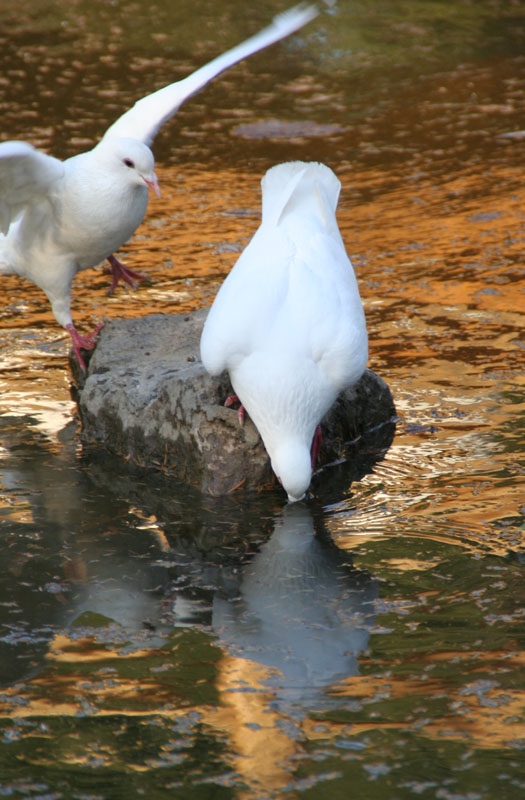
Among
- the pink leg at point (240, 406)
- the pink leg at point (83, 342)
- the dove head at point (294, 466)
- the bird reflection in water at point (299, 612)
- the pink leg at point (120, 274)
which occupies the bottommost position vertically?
the bird reflection in water at point (299, 612)

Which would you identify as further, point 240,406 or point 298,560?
point 240,406

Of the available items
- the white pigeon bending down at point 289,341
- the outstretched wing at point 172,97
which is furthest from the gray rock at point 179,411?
the outstretched wing at point 172,97

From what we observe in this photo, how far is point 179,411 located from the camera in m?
5.25

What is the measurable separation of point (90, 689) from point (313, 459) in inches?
72.4

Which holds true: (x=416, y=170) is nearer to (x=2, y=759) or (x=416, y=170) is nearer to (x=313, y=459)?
(x=313, y=459)

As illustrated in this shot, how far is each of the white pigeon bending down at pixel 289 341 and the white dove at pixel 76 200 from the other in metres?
0.91

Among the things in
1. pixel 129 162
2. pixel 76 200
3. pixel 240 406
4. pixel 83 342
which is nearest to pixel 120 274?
pixel 83 342

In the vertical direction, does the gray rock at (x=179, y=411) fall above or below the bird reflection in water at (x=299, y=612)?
above

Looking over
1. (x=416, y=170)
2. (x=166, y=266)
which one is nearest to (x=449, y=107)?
(x=416, y=170)

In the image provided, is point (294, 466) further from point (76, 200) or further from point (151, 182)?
point (76, 200)

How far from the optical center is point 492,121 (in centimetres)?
1030

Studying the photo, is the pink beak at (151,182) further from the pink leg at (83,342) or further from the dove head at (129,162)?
the pink leg at (83,342)

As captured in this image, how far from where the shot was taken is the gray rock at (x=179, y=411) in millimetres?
5109

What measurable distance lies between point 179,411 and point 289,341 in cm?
79
